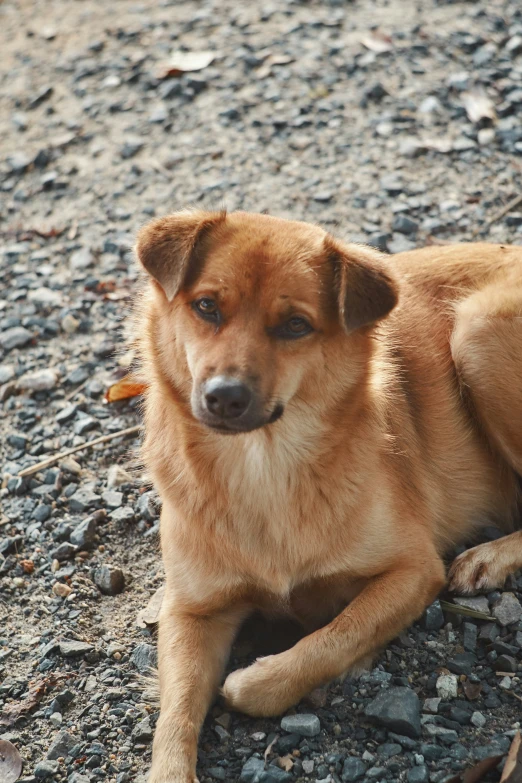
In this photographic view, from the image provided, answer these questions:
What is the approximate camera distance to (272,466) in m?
3.76

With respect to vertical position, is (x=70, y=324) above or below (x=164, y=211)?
below

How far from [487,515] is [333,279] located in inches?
64.7

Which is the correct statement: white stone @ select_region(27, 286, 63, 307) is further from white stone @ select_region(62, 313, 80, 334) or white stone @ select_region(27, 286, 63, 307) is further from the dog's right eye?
the dog's right eye

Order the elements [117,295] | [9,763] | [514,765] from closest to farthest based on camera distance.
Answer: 1. [514,765]
2. [9,763]
3. [117,295]

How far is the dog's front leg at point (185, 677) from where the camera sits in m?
3.35

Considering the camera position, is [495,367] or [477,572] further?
[495,367]

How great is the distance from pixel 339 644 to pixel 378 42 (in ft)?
19.7

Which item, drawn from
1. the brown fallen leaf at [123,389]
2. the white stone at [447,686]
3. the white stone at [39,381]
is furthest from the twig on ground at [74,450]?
the white stone at [447,686]

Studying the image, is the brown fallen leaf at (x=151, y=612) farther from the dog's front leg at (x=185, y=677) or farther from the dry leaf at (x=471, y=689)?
the dry leaf at (x=471, y=689)

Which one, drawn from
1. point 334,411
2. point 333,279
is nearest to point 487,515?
point 334,411

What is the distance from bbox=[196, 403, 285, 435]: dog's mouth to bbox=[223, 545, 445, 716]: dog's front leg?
2.90 feet

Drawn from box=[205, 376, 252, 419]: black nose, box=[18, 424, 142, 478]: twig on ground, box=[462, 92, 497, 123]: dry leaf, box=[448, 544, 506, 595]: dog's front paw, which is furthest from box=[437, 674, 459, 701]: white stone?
box=[462, 92, 497, 123]: dry leaf

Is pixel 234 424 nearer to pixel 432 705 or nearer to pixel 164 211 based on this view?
pixel 432 705

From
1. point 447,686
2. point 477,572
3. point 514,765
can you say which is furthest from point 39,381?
point 514,765
